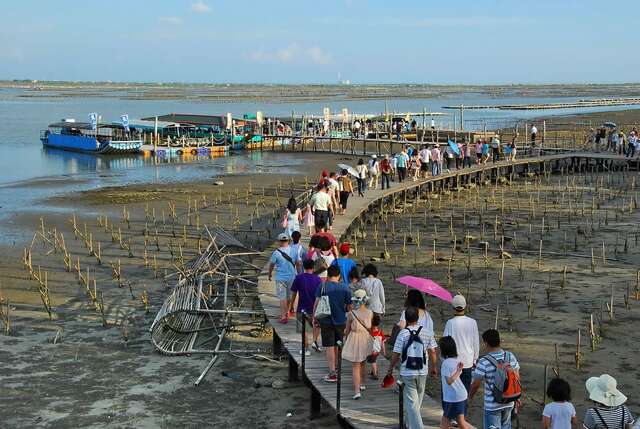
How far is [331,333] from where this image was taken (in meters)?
9.89

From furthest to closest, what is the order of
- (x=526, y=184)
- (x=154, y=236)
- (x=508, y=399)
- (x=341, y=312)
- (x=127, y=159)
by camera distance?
1. (x=127, y=159)
2. (x=526, y=184)
3. (x=154, y=236)
4. (x=341, y=312)
5. (x=508, y=399)

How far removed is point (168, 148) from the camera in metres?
50.8

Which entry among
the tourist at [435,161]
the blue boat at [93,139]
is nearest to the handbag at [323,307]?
the tourist at [435,161]

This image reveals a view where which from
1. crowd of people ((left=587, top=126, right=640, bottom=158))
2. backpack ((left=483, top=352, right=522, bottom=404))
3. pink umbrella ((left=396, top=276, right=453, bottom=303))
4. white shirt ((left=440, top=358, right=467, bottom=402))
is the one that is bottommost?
white shirt ((left=440, top=358, right=467, bottom=402))

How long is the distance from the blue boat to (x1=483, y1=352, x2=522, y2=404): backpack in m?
46.5

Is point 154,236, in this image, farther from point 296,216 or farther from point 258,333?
point 258,333

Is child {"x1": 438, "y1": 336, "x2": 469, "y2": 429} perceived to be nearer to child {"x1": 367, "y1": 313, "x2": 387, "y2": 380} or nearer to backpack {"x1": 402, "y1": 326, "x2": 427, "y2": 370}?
backpack {"x1": 402, "y1": 326, "x2": 427, "y2": 370}

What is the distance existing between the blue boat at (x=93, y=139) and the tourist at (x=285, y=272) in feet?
134

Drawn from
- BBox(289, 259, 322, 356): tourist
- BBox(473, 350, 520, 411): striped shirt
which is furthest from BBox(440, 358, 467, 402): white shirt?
BBox(289, 259, 322, 356): tourist

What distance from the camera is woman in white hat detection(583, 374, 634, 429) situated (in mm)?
6543

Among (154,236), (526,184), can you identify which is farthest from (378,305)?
(526,184)

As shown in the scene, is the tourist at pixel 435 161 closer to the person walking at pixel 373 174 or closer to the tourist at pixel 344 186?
the person walking at pixel 373 174

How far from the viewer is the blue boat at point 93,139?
51344 millimetres

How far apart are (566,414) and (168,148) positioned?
1812 inches
